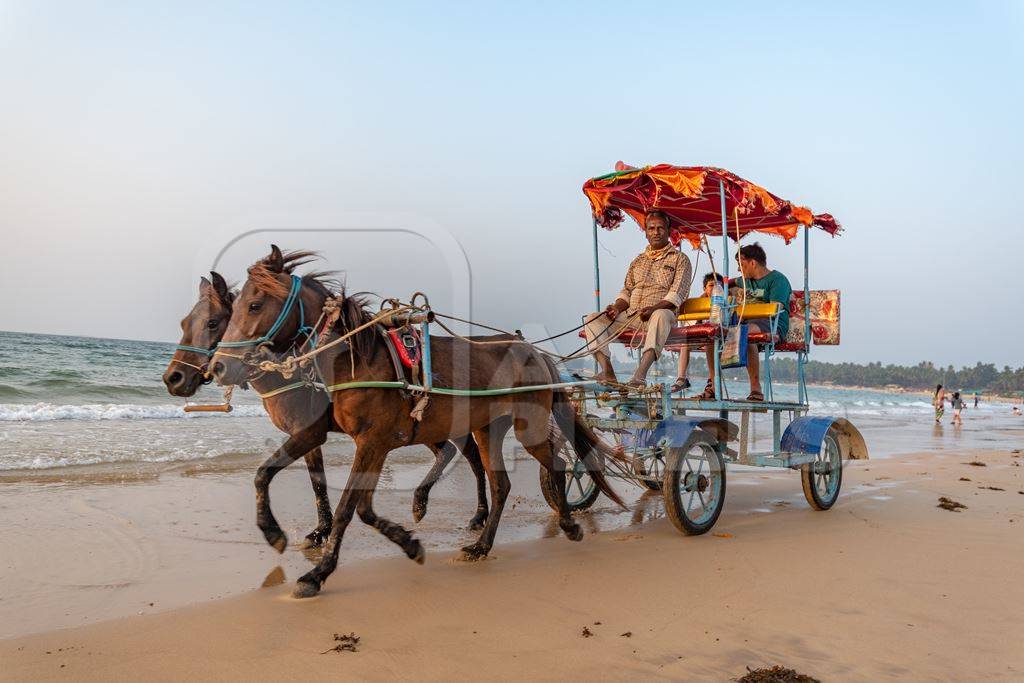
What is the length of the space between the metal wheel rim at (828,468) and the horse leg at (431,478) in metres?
3.95

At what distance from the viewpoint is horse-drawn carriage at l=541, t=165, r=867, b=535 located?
21.0ft

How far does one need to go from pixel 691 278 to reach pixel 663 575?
9.68 feet

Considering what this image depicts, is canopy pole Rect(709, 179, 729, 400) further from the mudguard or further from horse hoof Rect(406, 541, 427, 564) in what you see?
horse hoof Rect(406, 541, 427, 564)

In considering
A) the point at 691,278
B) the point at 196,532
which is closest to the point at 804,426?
the point at 691,278

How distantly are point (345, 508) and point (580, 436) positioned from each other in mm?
2570

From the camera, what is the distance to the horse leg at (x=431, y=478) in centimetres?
675

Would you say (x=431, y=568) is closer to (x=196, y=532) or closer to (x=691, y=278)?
(x=196, y=532)

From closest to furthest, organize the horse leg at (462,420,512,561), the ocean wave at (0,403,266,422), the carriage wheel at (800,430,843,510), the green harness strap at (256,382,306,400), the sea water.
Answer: the green harness strap at (256,382,306,400), the horse leg at (462,420,512,561), the carriage wheel at (800,430,843,510), the sea water, the ocean wave at (0,403,266,422)

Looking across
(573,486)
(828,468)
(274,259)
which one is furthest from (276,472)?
(828,468)

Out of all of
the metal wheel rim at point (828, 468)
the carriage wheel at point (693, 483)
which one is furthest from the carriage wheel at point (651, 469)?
the metal wheel rim at point (828, 468)

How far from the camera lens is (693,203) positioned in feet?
24.6

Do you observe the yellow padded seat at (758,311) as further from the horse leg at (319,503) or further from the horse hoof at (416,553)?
the horse leg at (319,503)

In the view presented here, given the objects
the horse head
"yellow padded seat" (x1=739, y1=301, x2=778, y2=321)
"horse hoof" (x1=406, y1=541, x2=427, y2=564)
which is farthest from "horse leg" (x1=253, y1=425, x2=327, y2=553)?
"yellow padded seat" (x1=739, y1=301, x2=778, y2=321)

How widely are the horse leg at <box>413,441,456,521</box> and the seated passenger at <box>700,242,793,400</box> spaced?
2.62 meters
